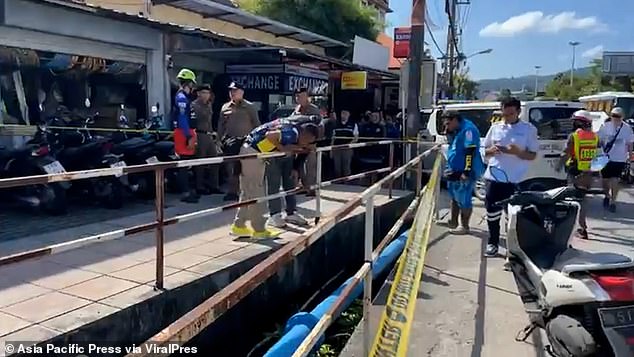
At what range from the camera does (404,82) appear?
33.1 ft

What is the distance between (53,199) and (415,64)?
6.08 meters

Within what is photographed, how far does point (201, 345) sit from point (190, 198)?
12.2 ft

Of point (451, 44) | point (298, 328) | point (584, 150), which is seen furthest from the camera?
point (451, 44)

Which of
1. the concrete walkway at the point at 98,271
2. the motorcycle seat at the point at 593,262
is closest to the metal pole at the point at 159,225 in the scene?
the concrete walkway at the point at 98,271

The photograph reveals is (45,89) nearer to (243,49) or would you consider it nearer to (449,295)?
(243,49)

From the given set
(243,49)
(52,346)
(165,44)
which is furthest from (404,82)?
(52,346)

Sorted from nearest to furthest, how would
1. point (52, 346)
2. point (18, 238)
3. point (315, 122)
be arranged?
1. point (52, 346)
2. point (18, 238)
3. point (315, 122)

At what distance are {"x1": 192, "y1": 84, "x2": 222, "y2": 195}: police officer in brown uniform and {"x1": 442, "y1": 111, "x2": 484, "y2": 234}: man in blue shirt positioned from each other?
10.4ft

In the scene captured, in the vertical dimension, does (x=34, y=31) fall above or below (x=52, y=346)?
above

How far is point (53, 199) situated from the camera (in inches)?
257

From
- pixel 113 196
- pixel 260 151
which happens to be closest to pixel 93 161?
pixel 113 196

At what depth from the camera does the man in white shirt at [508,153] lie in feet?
19.0

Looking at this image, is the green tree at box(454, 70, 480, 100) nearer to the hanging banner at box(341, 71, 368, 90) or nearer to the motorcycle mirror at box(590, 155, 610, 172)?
the hanging banner at box(341, 71, 368, 90)

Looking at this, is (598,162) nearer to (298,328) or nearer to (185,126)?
(185,126)
